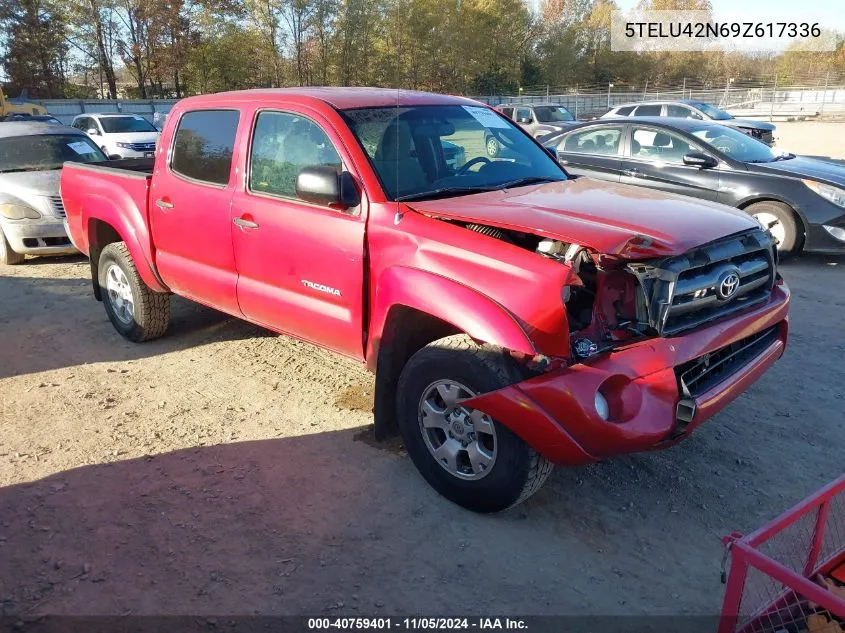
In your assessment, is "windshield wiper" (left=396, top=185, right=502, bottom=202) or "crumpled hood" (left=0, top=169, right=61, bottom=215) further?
"crumpled hood" (left=0, top=169, right=61, bottom=215)

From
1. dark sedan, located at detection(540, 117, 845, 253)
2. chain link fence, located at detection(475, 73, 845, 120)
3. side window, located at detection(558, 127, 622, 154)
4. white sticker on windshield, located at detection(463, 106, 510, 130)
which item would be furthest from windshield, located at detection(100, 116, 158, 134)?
chain link fence, located at detection(475, 73, 845, 120)

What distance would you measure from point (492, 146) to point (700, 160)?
4522 mm

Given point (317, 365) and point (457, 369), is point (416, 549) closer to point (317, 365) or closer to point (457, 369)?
point (457, 369)

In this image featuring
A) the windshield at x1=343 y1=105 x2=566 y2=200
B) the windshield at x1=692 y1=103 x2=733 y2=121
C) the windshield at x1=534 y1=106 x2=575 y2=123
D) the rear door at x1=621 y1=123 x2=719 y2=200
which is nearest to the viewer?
the windshield at x1=343 y1=105 x2=566 y2=200

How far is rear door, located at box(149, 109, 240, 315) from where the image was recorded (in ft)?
14.8

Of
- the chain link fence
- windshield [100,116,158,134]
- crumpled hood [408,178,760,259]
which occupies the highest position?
the chain link fence

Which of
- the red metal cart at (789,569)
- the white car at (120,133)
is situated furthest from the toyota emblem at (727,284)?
the white car at (120,133)

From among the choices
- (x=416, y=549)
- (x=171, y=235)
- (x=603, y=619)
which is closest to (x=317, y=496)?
(x=416, y=549)

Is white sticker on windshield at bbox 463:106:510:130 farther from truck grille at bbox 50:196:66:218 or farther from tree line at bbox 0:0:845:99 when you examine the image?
tree line at bbox 0:0:845:99

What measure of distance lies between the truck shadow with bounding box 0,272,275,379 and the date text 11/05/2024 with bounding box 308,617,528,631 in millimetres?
3465

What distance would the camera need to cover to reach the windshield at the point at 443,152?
12.6ft

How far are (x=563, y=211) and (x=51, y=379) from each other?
12.9ft

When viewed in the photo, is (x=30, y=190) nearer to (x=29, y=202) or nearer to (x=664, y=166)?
(x=29, y=202)

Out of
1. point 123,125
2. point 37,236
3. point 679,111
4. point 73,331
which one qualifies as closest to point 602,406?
point 73,331
